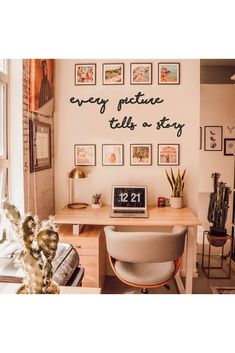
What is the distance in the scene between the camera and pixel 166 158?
11.7 feet

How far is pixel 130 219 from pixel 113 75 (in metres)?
1.65

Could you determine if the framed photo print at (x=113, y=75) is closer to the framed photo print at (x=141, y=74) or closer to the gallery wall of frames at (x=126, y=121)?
the gallery wall of frames at (x=126, y=121)

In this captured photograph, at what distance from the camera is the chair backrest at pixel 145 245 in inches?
93.4

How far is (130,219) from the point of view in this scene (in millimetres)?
2975

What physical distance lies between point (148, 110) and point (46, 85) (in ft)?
3.77

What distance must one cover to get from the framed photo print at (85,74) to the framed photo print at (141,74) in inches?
17.3

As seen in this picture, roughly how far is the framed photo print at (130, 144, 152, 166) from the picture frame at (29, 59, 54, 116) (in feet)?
3.35

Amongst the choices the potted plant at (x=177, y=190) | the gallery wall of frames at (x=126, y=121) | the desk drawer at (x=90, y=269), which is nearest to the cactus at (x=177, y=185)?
the potted plant at (x=177, y=190)

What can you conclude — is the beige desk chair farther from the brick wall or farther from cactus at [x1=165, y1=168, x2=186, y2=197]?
cactus at [x1=165, y1=168, x2=186, y2=197]

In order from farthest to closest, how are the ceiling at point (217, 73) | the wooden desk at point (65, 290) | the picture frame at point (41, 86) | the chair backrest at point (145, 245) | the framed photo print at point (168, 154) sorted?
the ceiling at point (217, 73) → the framed photo print at point (168, 154) → the picture frame at point (41, 86) → the chair backrest at point (145, 245) → the wooden desk at point (65, 290)

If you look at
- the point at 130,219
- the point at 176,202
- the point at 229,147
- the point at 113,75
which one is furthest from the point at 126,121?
the point at 229,147

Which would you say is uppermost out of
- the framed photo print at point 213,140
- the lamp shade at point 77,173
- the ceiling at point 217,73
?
the ceiling at point 217,73

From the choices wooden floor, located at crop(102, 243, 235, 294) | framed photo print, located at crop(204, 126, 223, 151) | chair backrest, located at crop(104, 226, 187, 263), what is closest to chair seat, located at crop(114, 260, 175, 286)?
chair backrest, located at crop(104, 226, 187, 263)
